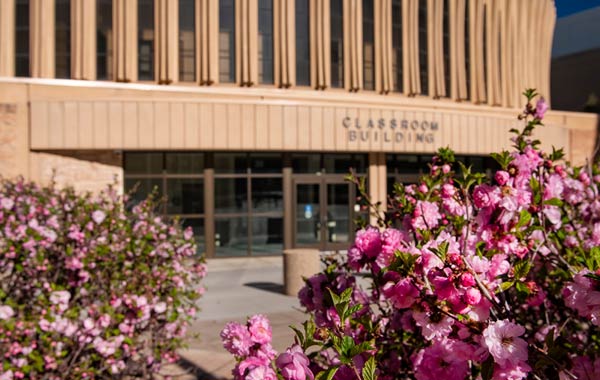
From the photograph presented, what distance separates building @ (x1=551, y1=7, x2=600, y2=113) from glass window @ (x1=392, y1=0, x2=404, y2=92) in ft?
99.1

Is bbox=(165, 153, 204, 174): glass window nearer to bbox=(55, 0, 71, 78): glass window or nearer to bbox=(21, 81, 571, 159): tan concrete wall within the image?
bbox=(21, 81, 571, 159): tan concrete wall

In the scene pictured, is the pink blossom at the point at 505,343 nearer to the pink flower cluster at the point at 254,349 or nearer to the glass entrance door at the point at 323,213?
the pink flower cluster at the point at 254,349

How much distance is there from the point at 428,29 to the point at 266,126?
30.9 ft

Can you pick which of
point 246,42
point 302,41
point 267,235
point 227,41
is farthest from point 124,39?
point 267,235

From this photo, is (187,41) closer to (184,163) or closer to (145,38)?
(145,38)

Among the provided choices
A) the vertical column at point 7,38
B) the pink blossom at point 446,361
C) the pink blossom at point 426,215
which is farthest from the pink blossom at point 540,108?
the vertical column at point 7,38

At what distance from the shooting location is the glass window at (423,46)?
971 inches

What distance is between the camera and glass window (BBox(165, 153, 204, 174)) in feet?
69.6

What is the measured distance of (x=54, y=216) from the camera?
210 inches

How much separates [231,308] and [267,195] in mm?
10556

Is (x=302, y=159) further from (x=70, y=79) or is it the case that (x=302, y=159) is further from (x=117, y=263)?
(x=117, y=263)

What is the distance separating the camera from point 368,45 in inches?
928

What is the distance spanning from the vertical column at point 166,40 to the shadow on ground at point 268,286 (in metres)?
9.46

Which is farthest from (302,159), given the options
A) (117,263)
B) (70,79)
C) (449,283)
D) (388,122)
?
(449,283)
